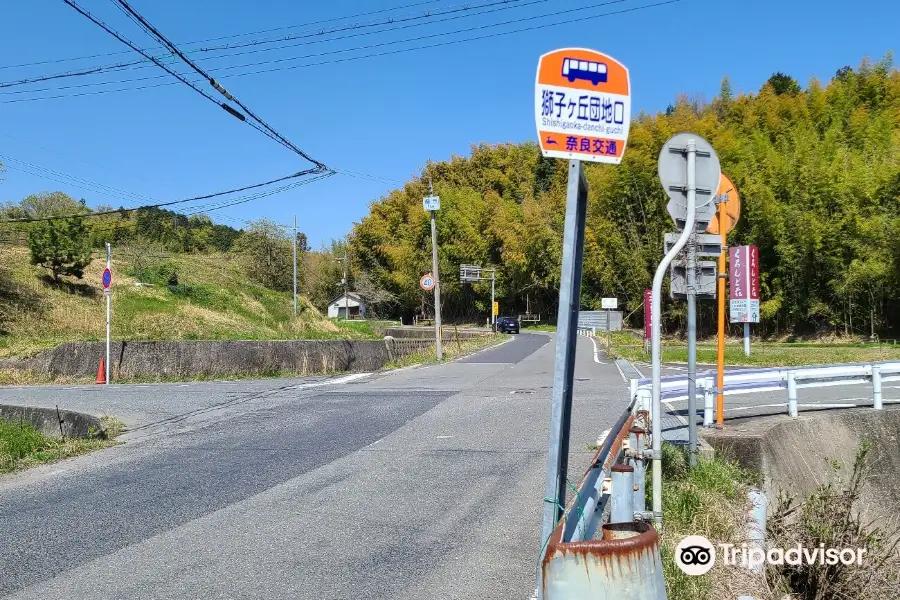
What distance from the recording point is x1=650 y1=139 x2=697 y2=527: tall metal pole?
4184 mm

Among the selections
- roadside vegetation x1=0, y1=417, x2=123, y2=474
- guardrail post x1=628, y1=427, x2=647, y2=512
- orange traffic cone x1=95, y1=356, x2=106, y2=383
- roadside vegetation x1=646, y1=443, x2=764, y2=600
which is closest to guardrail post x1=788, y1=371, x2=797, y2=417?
roadside vegetation x1=646, y1=443, x2=764, y2=600

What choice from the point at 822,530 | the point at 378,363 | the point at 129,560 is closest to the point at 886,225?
the point at 378,363

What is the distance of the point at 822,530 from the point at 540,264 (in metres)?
54.3

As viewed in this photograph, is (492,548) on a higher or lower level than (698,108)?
lower

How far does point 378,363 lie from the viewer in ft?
72.5

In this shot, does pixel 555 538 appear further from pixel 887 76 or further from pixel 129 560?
pixel 887 76

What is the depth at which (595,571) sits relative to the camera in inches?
83.5

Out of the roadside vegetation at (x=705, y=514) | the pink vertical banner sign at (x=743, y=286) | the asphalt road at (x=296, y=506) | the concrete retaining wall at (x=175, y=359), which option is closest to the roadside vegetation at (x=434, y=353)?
the concrete retaining wall at (x=175, y=359)

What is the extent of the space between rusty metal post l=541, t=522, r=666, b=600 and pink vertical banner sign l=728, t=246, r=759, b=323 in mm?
23014

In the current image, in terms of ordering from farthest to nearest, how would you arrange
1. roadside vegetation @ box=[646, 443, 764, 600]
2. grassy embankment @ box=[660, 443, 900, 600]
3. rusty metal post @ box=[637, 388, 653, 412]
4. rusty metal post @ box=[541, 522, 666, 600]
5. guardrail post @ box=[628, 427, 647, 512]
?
rusty metal post @ box=[637, 388, 653, 412], guardrail post @ box=[628, 427, 647, 512], grassy embankment @ box=[660, 443, 900, 600], roadside vegetation @ box=[646, 443, 764, 600], rusty metal post @ box=[541, 522, 666, 600]

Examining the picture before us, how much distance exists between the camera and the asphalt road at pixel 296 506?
4141mm

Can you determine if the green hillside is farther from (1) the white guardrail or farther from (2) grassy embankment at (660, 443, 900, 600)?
(2) grassy embankment at (660, 443, 900, 600)

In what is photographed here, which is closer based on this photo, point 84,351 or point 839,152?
point 84,351

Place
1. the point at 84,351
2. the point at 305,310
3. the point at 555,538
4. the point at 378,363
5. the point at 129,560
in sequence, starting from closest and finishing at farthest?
the point at 555,538 < the point at 129,560 < the point at 84,351 < the point at 378,363 < the point at 305,310
